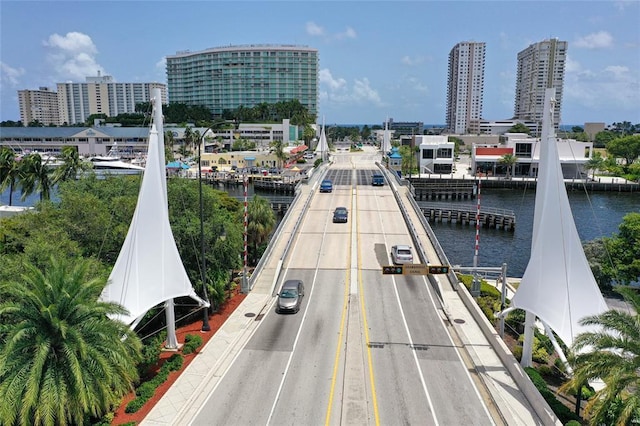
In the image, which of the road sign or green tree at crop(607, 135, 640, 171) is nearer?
the road sign

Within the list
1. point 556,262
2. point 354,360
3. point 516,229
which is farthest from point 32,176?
point 516,229

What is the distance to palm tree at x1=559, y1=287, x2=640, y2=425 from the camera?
14.7 meters

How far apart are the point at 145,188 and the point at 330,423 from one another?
42.5 feet

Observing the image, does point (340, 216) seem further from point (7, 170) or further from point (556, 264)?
point (7, 170)

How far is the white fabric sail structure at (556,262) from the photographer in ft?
65.7

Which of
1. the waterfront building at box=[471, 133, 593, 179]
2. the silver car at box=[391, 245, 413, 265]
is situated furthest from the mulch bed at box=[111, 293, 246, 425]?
the waterfront building at box=[471, 133, 593, 179]

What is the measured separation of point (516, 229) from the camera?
65.4 metres

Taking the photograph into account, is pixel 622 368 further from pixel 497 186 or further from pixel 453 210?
pixel 497 186

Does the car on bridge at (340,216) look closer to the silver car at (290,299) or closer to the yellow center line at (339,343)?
the yellow center line at (339,343)

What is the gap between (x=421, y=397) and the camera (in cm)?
1986

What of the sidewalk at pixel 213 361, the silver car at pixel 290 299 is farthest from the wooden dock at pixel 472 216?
the silver car at pixel 290 299

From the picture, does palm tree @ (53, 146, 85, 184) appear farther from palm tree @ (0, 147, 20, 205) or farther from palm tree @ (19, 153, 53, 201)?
palm tree @ (0, 147, 20, 205)

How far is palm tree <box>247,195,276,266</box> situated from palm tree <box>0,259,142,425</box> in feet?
81.4

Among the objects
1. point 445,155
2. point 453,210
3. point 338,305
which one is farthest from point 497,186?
point 338,305
